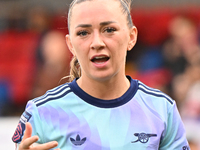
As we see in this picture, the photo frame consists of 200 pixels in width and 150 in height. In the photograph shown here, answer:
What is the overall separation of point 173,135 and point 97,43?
788mm

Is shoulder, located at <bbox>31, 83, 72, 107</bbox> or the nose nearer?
the nose

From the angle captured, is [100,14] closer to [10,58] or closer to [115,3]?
[115,3]

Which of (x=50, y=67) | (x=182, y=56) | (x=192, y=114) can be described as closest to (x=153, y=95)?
(x=192, y=114)

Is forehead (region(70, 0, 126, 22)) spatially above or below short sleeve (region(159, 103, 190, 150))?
above

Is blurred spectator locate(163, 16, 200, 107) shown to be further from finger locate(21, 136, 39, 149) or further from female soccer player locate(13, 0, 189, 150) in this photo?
finger locate(21, 136, 39, 149)

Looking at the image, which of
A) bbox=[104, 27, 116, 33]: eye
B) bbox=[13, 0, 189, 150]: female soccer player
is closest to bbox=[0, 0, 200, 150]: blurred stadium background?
bbox=[13, 0, 189, 150]: female soccer player

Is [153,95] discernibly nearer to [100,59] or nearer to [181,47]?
[100,59]

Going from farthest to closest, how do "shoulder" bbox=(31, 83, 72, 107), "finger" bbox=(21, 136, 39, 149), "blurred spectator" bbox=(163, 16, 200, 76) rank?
"blurred spectator" bbox=(163, 16, 200, 76), "shoulder" bbox=(31, 83, 72, 107), "finger" bbox=(21, 136, 39, 149)

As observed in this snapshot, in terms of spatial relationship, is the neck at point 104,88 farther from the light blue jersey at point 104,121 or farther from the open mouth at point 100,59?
the open mouth at point 100,59

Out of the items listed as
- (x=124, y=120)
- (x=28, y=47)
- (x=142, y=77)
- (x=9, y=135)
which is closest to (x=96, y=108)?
(x=124, y=120)

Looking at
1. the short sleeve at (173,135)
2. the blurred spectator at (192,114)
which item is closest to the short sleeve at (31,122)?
the short sleeve at (173,135)

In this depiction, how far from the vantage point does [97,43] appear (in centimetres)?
228

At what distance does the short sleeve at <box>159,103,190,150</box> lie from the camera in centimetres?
246

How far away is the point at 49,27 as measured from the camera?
7.49 m
